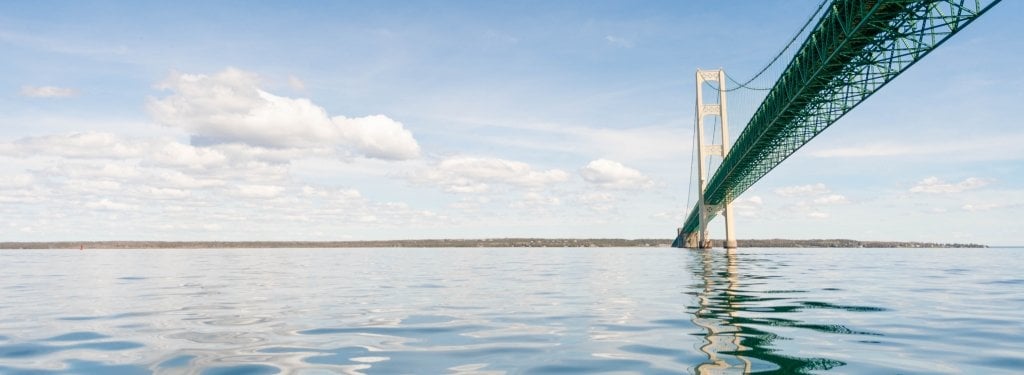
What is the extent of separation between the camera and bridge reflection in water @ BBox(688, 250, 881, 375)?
20.0ft

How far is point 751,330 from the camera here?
8531mm

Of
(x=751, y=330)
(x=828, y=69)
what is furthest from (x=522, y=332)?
(x=828, y=69)

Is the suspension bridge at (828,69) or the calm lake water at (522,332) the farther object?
the suspension bridge at (828,69)

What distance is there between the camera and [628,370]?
6164 millimetres

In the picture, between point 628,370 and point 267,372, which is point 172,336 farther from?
point 628,370

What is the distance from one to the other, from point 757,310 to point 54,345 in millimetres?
10571

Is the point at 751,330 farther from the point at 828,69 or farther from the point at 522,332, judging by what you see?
the point at 828,69

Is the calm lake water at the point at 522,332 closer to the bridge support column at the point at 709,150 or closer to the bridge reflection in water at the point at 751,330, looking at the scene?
the bridge reflection in water at the point at 751,330

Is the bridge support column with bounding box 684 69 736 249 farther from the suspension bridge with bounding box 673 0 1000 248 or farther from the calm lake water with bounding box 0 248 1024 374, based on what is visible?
the calm lake water with bounding box 0 248 1024 374

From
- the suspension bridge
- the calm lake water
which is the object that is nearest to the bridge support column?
the suspension bridge

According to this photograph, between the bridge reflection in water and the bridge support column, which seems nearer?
the bridge reflection in water

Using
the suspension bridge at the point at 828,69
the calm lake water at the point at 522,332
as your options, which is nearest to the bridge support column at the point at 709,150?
the suspension bridge at the point at 828,69

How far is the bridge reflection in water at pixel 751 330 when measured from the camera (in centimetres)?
609

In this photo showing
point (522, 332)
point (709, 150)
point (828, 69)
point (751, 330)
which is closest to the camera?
point (751, 330)
